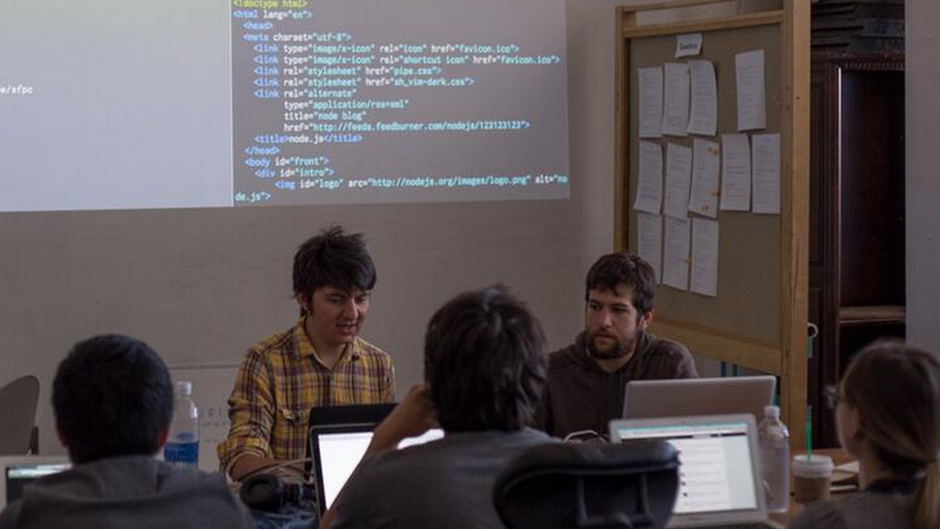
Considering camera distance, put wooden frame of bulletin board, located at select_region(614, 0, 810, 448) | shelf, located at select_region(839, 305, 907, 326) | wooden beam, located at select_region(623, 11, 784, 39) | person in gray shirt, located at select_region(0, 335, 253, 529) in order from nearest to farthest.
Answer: person in gray shirt, located at select_region(0, 335, 253, 529)
wooden frame of bulletin board, located at select_region(614, 0, 810, 448)
wooden beam, located at select_region(623, 11, 784, 39)
shelf, located at select_region(839, 305, 907, 326)

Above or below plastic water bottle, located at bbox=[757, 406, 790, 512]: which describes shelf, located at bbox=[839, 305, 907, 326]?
above

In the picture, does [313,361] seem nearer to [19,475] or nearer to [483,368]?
[19,475]

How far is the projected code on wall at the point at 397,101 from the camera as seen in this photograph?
4.64 metres

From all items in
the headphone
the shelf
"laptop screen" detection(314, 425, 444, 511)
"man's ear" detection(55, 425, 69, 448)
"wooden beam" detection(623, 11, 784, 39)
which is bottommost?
the headphone

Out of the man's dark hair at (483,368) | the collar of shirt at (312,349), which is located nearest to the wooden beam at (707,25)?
the collar of shirt at (312,349)

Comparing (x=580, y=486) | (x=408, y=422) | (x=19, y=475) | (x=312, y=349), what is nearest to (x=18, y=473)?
(x=19, y=475)

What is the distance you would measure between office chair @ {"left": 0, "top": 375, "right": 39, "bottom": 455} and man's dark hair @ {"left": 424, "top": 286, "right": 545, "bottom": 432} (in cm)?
224

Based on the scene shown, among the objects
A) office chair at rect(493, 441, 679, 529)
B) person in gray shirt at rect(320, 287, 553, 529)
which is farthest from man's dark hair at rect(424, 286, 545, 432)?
office chair at rect(493, 441, 679, 529)

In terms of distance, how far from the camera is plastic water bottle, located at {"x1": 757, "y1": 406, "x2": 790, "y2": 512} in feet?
9.27

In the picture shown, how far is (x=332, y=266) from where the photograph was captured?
3.24 meters

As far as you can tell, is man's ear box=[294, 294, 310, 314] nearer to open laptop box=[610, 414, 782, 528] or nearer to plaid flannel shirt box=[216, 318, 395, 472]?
plaid flannel shirt box=[216, 318, 395, 472]

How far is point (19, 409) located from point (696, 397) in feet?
6.88

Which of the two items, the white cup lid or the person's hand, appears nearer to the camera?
the person's hand

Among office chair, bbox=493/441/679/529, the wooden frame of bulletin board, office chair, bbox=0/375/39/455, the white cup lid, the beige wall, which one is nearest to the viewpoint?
office chair, bbox=493/441/679/529
